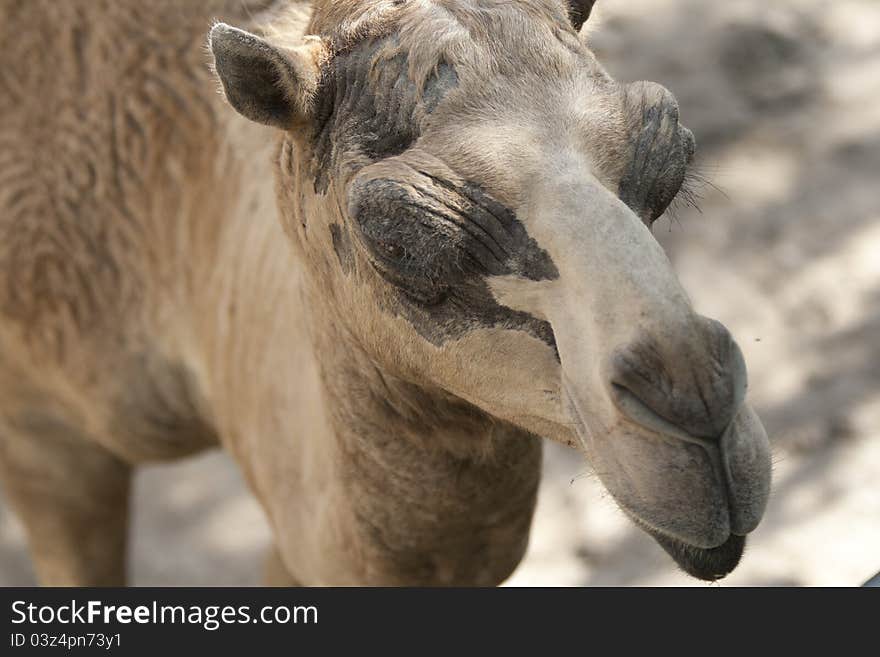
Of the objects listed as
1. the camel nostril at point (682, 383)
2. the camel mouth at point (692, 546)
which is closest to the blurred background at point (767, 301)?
the camel mouth at point (692, 546)

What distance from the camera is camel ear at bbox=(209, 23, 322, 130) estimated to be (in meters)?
2.32

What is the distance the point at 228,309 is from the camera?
351cm

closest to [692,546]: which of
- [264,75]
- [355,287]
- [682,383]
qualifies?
[682,383]

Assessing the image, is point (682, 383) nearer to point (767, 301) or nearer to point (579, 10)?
point (579, 10)

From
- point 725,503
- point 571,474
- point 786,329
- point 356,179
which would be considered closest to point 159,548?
point 571,474

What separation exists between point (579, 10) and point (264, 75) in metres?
0.68

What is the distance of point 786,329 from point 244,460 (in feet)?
8.65

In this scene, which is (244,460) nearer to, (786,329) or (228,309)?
(228,309)

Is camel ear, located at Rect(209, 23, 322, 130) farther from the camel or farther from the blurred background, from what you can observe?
the blurred background

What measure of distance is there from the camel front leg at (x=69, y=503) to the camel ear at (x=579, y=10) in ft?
8.03

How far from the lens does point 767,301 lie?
5.46 meters

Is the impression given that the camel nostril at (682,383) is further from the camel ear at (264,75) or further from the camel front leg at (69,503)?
the camel front leg at (69,503)

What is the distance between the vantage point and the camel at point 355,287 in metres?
2.01

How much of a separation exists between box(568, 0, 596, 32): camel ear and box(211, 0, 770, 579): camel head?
4cm
